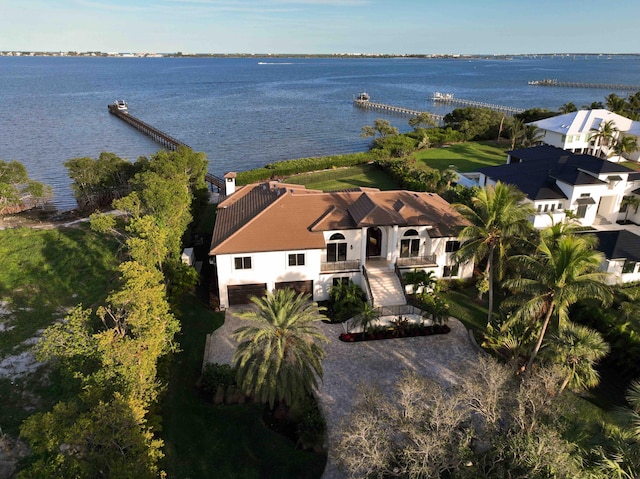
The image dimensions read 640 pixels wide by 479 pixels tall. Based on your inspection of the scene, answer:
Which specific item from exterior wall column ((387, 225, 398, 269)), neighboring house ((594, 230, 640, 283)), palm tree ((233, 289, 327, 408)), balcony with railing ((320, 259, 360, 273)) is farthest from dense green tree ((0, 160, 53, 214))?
neighboring house ((594, 230, 640, 283))

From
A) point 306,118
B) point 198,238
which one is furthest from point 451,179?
point 306,118

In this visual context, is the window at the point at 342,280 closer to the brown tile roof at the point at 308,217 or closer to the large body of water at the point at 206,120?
the brown tile roof at the point at 308,217

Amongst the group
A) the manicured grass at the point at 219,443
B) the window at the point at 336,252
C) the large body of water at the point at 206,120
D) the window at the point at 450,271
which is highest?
the window at the point at 336,252

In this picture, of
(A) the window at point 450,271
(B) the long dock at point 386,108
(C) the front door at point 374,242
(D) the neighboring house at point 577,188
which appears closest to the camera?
(A) the window at point 450,271

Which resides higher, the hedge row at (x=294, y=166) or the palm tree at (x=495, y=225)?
the palm tree at (x=495, y=225)

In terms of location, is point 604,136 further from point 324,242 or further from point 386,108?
point 386,108

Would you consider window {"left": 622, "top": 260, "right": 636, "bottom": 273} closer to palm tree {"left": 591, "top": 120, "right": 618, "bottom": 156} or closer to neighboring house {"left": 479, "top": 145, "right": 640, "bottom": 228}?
neighboring house {"left": 479, "top": 145, "right": 640, "bottom": 228}

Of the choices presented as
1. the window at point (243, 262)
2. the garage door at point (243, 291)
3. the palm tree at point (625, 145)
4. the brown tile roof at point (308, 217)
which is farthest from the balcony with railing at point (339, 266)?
the palm tree at point (625, 145)
